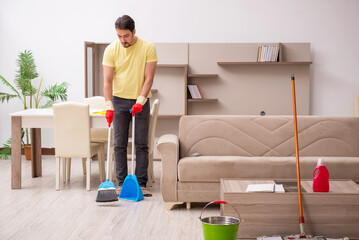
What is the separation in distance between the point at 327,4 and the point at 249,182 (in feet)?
13.8

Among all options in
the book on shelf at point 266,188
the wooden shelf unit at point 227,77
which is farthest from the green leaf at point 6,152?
the book on shelf at point 266,188

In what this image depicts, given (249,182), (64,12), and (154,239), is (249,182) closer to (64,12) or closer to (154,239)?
(154,239)

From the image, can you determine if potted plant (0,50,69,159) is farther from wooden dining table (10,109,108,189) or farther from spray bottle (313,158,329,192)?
spray bottle (313,158,329,192)

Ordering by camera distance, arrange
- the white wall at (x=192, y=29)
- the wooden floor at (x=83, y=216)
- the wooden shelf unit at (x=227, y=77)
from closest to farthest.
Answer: the wooden floor at (x=83, y=216) < the wooden shelf unit at (x=227, y=77) < the white wall at (x=192, y=29)

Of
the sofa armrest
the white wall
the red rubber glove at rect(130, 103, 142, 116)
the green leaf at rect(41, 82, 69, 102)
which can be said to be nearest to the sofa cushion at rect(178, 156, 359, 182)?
the sofa armrest

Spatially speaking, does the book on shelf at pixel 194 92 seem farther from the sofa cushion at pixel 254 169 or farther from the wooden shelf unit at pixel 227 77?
the sofa cushion at pixel 254 169

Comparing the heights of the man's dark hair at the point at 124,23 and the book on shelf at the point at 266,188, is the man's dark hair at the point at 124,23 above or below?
above

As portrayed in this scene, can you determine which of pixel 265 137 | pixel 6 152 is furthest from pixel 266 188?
pixel 6 152

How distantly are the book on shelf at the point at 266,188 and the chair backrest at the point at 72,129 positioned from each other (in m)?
1.95

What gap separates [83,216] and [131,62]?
1449mm

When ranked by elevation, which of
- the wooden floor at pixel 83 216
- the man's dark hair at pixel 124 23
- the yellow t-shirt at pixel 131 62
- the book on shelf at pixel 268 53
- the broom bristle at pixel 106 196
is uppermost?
the man's dark hair at pixel 124 23

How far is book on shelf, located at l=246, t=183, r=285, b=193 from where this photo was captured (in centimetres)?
320

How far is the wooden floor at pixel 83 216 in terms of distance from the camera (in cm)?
342

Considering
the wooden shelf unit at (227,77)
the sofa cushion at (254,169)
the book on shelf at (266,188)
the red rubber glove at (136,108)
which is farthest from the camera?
the wooden shelf unit at (227,77)
